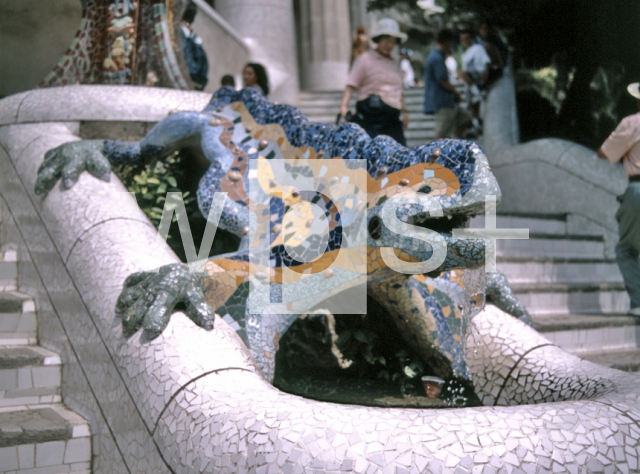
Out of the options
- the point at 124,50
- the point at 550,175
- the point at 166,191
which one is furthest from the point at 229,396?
the point at 550,175

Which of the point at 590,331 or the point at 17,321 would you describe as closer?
the point at 17,321

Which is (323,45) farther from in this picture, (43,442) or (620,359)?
(43,442)

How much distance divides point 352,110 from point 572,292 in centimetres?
678

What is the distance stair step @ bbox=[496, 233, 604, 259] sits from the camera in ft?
21.3

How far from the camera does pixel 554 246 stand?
7.14m

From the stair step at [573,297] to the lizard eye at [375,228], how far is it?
2690mm

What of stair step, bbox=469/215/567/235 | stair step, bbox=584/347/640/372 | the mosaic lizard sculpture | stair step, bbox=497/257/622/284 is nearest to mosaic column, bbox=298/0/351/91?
stair step, bbox=469/215/567/235

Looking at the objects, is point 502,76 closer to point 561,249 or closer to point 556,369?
point 561,249

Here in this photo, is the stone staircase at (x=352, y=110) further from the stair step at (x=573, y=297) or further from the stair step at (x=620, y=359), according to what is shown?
the stair step at (x=620, y=359)

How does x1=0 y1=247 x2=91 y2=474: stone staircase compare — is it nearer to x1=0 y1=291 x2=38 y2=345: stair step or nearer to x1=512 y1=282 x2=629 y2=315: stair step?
x1=0 y1=291 x2=38 y2=345: stair step

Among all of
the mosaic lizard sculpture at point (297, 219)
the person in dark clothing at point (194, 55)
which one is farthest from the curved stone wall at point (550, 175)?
the person in dark clothing at point (194, 55)

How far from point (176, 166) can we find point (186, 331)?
2306 millimetres

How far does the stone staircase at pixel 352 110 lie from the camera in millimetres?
11836

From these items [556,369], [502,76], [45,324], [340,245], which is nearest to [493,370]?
[556,369]
